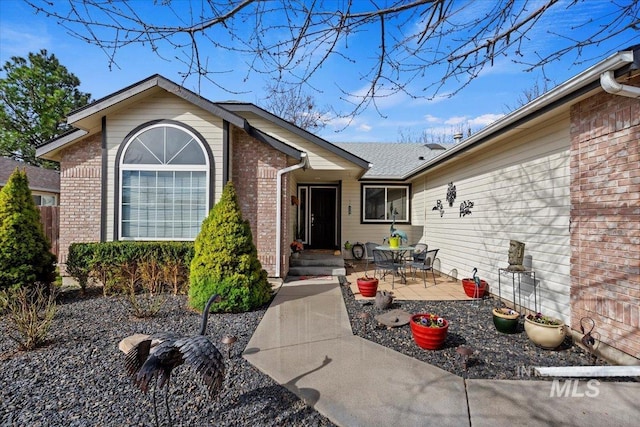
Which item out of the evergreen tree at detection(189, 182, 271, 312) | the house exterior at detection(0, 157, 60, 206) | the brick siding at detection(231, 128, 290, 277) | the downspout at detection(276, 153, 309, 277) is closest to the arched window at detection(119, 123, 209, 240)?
the brick siding at detection(231, 128, 290, 277)

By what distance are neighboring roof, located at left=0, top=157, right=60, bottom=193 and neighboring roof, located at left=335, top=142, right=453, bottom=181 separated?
15.8 metres

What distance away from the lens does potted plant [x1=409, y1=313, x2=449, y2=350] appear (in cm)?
366

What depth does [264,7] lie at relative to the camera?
9.32 feet

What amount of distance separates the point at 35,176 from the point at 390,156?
1897cm

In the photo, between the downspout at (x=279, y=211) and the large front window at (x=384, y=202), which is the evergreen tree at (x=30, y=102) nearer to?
the downspout at (x=279, y=211)

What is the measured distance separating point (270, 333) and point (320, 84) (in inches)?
132

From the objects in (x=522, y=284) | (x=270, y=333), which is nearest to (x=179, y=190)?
(x=270, y=333)

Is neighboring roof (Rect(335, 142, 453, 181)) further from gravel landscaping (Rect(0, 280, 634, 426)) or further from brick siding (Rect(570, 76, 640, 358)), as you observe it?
gravel landscaping (Rect(0, 280, 634, 426))

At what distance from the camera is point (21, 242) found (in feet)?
18.0

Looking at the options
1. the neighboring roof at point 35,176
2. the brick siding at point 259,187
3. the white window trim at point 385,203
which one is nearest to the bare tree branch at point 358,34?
the brick siding at point 259,187

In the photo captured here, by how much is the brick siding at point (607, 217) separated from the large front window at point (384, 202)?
7.43 m

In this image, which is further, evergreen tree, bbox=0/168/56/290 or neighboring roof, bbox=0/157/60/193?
neighboring roof, bbox=0/157/60/193

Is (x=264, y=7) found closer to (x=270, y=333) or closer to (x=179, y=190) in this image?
(x=270, y=333)

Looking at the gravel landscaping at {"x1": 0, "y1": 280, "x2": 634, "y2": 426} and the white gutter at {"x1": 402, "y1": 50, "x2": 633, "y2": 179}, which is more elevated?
the white gutter at {"x1": 402, "y1": 50, "x2": 633, "y2": 179}
